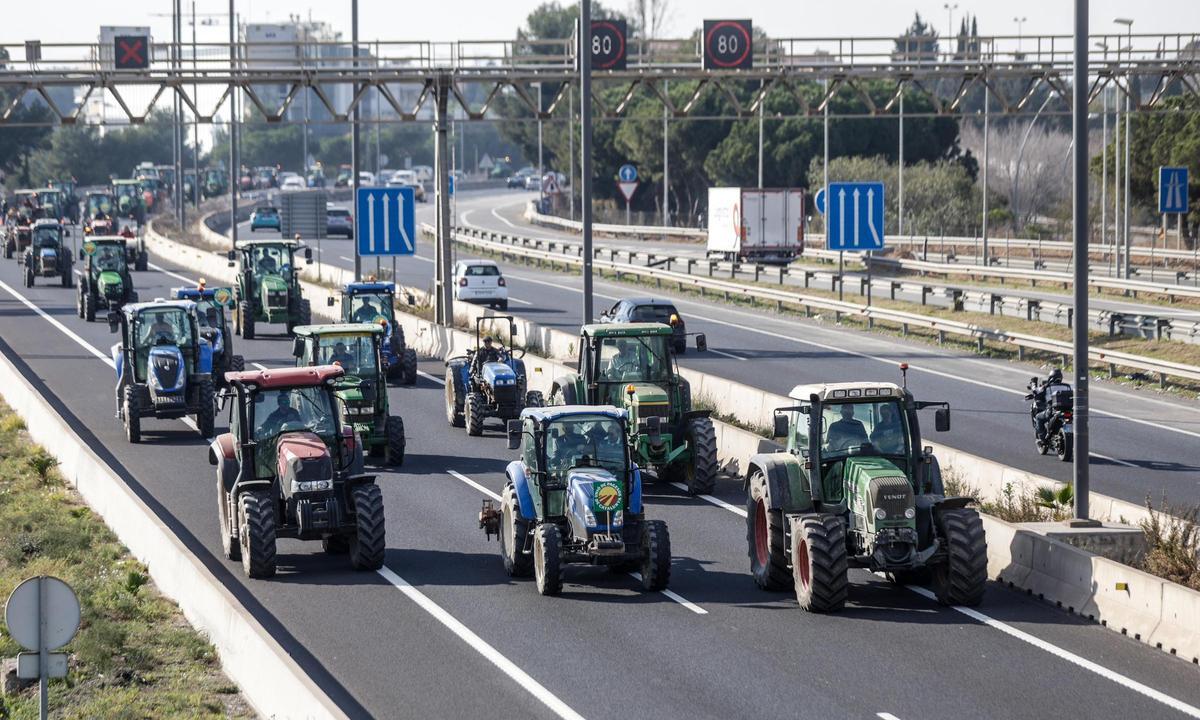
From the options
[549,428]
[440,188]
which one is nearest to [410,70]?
[440,188]

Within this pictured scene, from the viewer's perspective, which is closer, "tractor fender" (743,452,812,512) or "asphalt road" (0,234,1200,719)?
"asphalt road" (0,234,1200,719)

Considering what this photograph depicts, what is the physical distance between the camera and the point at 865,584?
62.9 ft

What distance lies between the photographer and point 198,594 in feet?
58.3

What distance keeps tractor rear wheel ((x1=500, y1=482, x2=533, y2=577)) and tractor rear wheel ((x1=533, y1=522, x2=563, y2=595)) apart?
578 millimetres

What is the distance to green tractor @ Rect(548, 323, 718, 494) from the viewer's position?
25.0m

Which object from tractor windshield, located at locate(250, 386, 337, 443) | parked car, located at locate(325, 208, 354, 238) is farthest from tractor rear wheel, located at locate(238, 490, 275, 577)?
parked car, located at locate(325, 208, 354, 238)

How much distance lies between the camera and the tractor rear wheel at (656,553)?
61.1 ft

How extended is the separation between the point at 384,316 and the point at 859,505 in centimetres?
2157

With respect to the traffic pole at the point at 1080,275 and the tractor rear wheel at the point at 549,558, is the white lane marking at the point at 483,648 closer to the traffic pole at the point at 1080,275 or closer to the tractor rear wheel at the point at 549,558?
the tractor rear wheel at the point at 549,558

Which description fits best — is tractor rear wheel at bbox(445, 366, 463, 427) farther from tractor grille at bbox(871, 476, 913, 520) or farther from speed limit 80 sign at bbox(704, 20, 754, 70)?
tractor grille at bbox(871, 476, 913, 520)

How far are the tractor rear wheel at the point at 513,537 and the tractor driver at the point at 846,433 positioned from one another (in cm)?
364

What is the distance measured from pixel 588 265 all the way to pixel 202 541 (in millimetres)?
12684

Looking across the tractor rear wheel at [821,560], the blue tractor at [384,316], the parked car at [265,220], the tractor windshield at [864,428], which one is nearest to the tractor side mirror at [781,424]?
the tractor windshield at [864,428]

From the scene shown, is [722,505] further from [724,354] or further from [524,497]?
[724,354]
